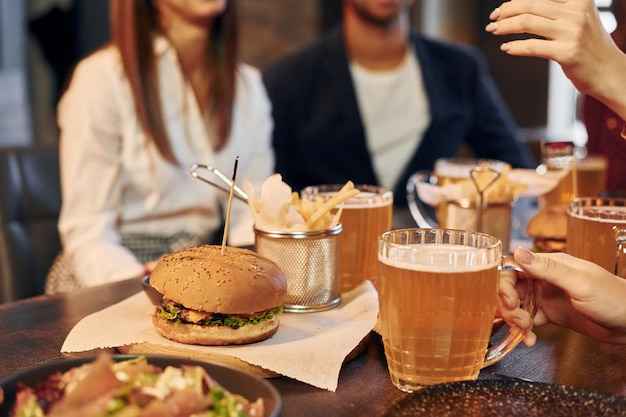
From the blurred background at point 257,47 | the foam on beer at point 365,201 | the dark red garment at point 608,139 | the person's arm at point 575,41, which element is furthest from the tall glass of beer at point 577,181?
the blurred background at point 257,47

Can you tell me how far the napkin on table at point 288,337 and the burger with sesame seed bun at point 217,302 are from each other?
18 millimetres

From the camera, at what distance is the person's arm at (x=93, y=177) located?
7.47ft

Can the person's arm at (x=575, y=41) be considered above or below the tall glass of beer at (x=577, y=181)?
above

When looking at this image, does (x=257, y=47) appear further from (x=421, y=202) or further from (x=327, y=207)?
(x=327, y=207)

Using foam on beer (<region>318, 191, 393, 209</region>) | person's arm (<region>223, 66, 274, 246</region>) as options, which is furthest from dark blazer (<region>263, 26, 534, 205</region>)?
foam on beer (<region>318, 191, 393, 209</region>)

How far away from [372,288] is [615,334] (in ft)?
1.52

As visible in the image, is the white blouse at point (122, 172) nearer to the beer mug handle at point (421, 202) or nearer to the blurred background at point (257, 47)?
the beer mug handle at point (421, 202)

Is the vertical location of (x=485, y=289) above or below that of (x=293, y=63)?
below

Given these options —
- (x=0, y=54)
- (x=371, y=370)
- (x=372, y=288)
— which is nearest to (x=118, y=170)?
(x=372, y=288)

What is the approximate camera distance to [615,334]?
1174 millimetres

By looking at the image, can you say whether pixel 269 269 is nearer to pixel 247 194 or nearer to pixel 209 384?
pixel 247 194

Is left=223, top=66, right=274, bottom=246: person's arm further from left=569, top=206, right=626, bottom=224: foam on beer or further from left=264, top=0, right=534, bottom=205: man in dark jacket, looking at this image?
left=569, top=206, right=626, bottom=224: foam on beer

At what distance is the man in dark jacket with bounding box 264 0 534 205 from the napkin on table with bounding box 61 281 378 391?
6.32ft

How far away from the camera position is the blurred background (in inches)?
182
